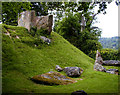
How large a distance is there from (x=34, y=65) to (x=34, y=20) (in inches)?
229

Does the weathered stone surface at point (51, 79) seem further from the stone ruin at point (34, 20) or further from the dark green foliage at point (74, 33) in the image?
the dark green foliage at point (74, 33)

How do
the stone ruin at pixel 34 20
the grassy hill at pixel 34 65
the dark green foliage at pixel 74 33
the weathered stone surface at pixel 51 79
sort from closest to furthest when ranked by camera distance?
the grassy hill at pixel 34 65, the weathered stone surface at pixel 51 79, the stone ruin at pixel 34 20, the dark green foliage at pixel 74 33

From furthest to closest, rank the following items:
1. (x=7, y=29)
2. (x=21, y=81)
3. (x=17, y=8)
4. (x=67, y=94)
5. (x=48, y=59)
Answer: (x=17, y=8) < (x=7, y=29) < (x=48, y=59) < (x=21, y=81) < (x=67, y=94)

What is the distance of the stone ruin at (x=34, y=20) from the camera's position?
12641mm

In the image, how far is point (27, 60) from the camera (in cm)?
880

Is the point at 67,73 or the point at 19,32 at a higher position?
the point at 19,32

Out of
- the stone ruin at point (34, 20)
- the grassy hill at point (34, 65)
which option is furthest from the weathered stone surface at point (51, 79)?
the stone ruin at point (34, 20)

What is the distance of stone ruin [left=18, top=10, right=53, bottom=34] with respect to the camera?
41.5 feet

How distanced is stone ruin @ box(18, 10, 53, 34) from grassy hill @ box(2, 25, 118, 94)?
91 centimetres

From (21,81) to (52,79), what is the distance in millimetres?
1459

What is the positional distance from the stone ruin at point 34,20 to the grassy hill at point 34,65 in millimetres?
910

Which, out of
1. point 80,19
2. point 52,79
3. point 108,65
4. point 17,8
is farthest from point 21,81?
point 80,19

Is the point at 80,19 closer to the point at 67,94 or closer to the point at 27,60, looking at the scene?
the point at 27,60

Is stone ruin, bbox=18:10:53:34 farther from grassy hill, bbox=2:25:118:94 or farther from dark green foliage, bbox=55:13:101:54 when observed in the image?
dark green foliage, bbox=55:13:101:54
